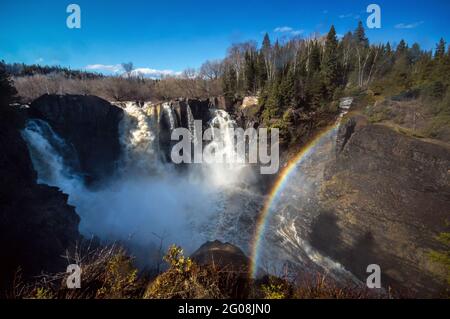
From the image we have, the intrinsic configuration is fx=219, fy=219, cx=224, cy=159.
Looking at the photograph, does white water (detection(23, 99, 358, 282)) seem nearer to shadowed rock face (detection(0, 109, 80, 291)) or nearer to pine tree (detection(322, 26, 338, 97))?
shadowed rock face (detection(0, 109, 80, 291))

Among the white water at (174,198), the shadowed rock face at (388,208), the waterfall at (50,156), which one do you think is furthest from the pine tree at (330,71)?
the waterfall at (50,156)

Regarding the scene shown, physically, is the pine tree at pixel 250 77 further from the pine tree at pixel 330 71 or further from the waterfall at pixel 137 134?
the waterfall at pixel 137 134

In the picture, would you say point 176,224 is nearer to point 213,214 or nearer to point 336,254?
point 213,214

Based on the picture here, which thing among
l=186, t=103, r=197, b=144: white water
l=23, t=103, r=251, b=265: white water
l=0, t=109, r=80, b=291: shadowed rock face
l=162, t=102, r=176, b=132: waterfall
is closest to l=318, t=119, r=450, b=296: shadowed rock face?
l=23, t=103, r=251, b=265: white water

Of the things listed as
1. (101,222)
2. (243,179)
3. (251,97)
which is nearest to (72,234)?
(101,222)
